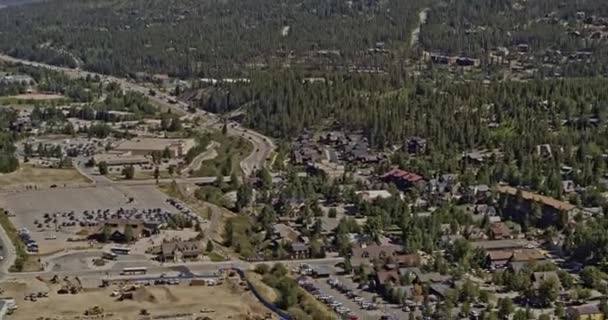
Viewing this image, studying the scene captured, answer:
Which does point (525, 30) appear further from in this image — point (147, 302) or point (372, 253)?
point (147, 302)

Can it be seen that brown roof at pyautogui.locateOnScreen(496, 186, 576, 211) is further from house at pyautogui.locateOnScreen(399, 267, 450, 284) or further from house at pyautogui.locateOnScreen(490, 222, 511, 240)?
house at pyautogui.locateOnScreen(399, 267, 450, 284)

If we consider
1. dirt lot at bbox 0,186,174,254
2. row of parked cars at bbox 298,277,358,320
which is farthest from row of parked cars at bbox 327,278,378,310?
dirt lot at bbox 0,186,174,254

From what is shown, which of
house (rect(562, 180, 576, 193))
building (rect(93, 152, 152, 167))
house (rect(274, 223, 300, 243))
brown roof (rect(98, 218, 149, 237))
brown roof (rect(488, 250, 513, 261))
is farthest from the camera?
building (rect(93, 152, 152, 167))

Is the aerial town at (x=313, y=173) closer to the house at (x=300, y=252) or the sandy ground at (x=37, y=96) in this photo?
the house at (x=300, y=252)

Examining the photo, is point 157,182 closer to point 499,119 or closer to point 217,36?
point 499,119

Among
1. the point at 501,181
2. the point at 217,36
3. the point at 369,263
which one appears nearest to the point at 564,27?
the point at 217,36

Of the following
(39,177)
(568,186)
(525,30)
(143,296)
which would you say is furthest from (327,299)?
(525,30)
